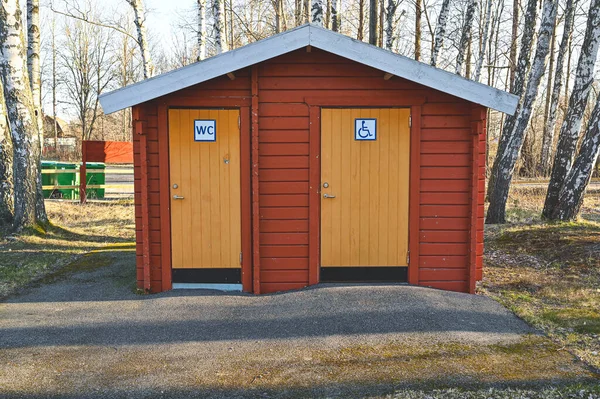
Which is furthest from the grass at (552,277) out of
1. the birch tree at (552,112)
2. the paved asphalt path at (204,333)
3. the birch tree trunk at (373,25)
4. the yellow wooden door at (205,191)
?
the birch tree at (552,112)

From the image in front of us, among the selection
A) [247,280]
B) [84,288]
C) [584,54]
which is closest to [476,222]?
[247,280]

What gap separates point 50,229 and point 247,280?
5667 mm

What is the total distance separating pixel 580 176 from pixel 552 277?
3695 millimetres

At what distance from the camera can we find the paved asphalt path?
3840 millimetres

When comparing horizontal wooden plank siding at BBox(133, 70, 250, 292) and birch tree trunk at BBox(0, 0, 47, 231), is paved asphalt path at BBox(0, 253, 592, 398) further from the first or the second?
birch tree trunk at BBox(0, 0, 47, 231)

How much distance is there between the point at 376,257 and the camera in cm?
602

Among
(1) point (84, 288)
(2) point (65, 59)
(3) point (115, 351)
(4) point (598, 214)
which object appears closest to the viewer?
(3) point (115, 351)

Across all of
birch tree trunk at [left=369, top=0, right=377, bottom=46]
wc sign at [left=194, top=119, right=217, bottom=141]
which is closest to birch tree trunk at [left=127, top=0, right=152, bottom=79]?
birch tree trunk at [left=369, top=0, right=377, bottom=46]

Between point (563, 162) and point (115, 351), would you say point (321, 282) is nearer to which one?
point (115, 351)

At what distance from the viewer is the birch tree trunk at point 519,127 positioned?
10375 mm

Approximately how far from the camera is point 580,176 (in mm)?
9648

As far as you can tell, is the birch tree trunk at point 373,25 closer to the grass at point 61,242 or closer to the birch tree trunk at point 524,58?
the birch tree trunk at point 524,58

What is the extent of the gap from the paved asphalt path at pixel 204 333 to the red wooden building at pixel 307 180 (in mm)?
371

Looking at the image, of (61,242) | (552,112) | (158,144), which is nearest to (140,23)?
(61,242)
